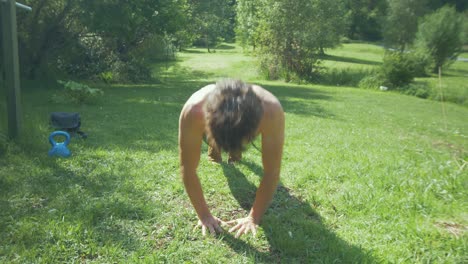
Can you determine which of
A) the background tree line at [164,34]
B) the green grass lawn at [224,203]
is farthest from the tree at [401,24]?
the green grass lawn at [224,203]

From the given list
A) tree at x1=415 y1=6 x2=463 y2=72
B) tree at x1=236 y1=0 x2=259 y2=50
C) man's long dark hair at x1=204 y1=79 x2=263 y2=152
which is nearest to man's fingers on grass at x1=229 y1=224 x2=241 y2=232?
man's long dark hair at x1=204 y1=79 x2=263 y2=152

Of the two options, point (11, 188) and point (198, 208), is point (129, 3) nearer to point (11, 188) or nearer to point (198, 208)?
point (11, 188)

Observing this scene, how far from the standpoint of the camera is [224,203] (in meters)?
3.45

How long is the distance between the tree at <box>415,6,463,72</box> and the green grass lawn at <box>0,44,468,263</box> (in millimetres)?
23824

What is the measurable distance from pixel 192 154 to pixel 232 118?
649 millimetres

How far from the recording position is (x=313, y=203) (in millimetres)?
3523

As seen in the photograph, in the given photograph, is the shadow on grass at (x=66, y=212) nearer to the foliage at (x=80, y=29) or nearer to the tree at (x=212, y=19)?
the foliage at (x=80, y=29)

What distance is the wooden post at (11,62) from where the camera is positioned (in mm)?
4629

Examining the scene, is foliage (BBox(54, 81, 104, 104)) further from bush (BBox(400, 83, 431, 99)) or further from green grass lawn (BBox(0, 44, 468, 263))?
bush (BBox(400, 83, 431, 99))

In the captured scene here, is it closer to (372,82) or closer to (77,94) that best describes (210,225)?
(77,94)

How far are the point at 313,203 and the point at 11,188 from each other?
2940 millimetres

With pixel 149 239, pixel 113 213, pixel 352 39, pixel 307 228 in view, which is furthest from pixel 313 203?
pixel 352 39

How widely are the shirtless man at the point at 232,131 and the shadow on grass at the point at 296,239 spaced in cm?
19

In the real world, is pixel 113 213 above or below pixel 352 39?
below
